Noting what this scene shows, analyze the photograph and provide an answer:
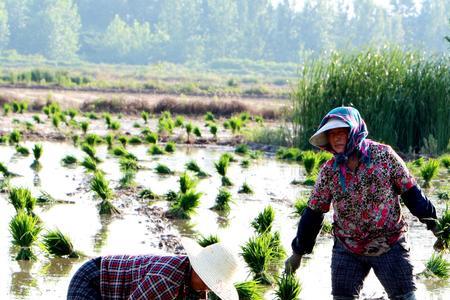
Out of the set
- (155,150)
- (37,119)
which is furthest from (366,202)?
(37,119)

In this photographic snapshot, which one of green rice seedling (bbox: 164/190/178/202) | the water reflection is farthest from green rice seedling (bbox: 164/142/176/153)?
the water reflection

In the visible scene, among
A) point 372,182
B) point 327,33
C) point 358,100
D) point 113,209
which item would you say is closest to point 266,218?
point 113,209

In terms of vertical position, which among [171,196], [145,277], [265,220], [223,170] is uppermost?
[145,277]

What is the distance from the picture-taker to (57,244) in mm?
7789

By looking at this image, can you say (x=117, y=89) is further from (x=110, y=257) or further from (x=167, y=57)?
(x=167, y=57)

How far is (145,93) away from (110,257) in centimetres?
3977

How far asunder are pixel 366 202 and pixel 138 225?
518 cm

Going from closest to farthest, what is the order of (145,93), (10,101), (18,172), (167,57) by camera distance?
(18,172)
(10,101)
(145,93)
(167,57)

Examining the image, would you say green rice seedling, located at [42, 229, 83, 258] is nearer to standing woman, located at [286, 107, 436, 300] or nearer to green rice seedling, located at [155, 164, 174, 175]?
standing woman, located at [286, 107, 436, 300]

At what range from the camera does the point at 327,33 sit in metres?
112

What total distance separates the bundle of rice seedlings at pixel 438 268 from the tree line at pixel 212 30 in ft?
293

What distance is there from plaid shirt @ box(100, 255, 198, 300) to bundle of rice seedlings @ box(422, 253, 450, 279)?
3.58 meters

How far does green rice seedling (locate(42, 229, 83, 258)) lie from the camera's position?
7.77m

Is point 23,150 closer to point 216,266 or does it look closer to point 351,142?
point 351,142
